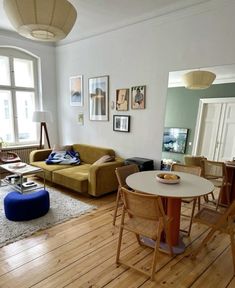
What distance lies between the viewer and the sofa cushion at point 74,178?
3.55 meters

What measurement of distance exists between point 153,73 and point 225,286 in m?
3.11

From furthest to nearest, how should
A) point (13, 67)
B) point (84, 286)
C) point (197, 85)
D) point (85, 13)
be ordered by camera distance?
point (13, 67) < point (85, 13) < point (197, 85) < point (84, 286)

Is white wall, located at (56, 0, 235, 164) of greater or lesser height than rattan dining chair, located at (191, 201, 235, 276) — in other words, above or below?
above

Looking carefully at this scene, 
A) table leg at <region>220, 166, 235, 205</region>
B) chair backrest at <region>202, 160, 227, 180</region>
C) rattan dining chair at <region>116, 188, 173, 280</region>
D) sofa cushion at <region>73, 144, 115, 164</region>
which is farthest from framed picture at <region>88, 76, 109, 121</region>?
rattan dining chair at <region>116, 188, 173, 280</region>

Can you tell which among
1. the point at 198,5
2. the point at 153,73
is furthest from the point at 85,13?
the point at 198,5

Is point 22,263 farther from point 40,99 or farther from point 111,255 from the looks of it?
point 40,99

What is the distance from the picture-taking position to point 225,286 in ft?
5.95

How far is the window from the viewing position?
4918 millimetres

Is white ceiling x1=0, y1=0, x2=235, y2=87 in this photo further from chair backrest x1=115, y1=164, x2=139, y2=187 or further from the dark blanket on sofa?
the dark blanket on sofa

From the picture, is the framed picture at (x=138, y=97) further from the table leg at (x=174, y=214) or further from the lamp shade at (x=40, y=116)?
the lamp shade at (x=40, y=116)

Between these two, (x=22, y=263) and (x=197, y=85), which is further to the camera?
(x=197, y=85)

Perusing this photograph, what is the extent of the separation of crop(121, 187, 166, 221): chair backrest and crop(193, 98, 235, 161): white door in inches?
81.5

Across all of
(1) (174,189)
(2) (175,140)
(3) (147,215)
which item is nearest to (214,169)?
(2) (175,140)

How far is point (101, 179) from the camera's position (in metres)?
3.54
